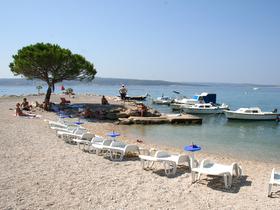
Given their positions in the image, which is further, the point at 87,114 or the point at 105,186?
the point at 87,114

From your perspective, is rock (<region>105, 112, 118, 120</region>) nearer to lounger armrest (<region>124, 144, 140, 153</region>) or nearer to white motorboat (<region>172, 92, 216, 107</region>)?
lounger armrest (<region>124, 144, 140, 153</region>)

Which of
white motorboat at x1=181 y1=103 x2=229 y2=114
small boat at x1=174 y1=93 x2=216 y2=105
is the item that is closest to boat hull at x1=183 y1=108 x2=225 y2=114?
white motorboat at x1=181 y1=103 x2=229 y2=114

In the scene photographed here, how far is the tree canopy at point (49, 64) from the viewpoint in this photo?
30.8m

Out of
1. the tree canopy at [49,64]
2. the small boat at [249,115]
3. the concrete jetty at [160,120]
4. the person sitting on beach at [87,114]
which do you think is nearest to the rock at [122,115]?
the concrete jetty at [160,120]

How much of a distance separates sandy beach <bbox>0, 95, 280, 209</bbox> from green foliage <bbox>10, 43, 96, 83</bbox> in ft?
61.9

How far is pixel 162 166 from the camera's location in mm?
11844

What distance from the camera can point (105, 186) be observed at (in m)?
9.23

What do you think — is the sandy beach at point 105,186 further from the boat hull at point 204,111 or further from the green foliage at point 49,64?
the boat hull at point 204,111

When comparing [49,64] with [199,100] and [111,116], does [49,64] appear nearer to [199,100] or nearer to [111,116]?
[111,116]

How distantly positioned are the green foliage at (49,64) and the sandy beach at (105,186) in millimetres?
18861

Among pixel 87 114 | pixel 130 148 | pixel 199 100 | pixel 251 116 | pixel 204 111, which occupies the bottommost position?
pixel 204 111

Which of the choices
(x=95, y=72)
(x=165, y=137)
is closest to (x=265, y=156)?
(x=165, y=137)

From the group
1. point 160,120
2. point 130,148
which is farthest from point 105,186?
point 160,120

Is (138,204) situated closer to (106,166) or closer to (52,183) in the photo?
(52,183)
